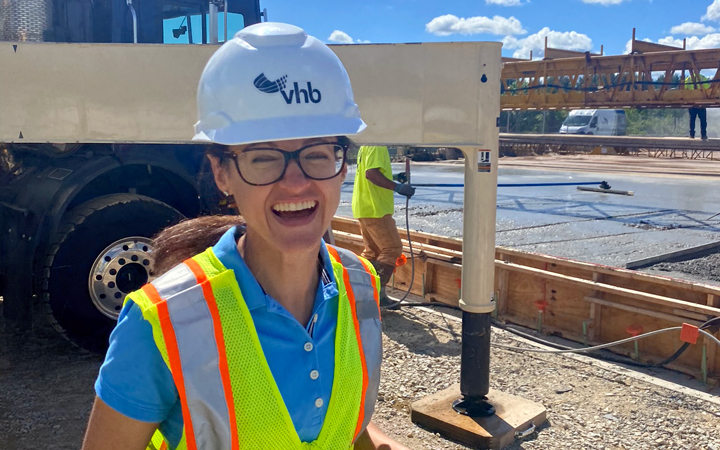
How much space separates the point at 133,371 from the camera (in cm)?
131

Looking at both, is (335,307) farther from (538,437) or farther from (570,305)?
(570,305)

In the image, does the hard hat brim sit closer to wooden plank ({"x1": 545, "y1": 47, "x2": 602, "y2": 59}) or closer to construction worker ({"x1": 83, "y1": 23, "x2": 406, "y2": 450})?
construction worker ({"x1": 83, "y1": 23, "x2": 406, "y2": 450})

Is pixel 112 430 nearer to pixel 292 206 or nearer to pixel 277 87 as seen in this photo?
pixel 292 206

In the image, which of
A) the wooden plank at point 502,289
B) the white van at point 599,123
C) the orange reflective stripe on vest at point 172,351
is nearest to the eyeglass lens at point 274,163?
the orange reflective stripe on vest at point 172,351

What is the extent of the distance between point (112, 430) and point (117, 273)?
3.83 meters

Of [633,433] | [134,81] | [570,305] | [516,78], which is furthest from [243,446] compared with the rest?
[516,78]

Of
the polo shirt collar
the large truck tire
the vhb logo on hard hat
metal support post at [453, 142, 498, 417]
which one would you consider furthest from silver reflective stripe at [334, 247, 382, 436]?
the large truck tire

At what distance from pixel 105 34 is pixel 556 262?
14.1 feet

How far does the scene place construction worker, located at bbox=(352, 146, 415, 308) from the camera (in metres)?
6.42

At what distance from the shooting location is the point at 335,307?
1.71 meters

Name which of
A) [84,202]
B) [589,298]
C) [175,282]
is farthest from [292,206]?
[589,298]

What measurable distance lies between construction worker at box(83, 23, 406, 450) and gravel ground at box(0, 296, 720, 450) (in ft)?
8.39

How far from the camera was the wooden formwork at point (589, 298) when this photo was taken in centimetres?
473

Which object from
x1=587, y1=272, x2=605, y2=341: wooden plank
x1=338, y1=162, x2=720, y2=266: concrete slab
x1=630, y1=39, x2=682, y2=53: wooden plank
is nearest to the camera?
x1=587, y1=272, x2=605, y2=341: wooden plank
